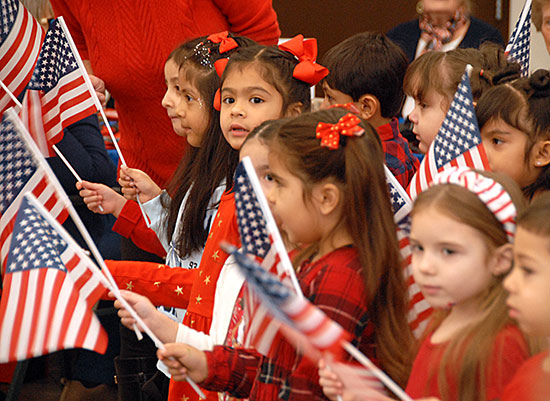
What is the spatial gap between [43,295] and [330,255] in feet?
2.38

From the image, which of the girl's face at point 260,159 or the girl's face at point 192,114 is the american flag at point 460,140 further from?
the girl's face at point 192,114

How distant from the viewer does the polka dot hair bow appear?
183 centimetres

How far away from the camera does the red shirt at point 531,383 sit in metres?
1.56

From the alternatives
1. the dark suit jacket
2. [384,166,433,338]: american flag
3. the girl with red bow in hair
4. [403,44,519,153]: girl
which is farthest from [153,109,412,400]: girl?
the dark suit jacket

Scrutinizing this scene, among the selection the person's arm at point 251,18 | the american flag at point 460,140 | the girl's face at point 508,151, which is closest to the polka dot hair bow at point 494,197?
the american flag at point 460,140

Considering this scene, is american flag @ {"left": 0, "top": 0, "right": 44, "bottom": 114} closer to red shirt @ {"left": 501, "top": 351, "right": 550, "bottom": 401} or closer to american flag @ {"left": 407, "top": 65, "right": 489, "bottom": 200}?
american flag @ {"left": 407, "top": 65, "right": 489, "bottom": 200}

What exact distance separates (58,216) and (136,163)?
1220mm

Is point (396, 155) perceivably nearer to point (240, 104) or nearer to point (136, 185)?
point (240, 104)

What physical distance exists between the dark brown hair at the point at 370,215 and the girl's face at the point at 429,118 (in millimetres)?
1127

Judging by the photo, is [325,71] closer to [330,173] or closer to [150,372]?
[330,173]

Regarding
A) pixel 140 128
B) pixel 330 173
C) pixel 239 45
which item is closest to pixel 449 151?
pixel 330 173

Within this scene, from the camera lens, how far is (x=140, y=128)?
12.3 ft

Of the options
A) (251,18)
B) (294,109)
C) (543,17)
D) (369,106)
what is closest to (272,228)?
(294,109)

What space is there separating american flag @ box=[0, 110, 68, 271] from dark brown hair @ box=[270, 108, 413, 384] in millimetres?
755
